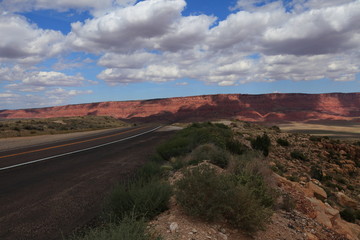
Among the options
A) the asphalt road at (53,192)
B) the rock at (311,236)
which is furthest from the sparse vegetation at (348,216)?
the asphalt road at (53,192)

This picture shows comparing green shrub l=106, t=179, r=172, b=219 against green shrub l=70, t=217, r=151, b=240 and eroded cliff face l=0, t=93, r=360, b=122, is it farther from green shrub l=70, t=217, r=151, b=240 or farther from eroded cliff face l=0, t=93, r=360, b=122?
eroded cliff face l=0, t=93, r=360, b=122

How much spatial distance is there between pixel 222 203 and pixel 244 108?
105 m

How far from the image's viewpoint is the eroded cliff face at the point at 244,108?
3847 inches

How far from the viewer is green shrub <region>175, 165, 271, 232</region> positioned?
406 cm

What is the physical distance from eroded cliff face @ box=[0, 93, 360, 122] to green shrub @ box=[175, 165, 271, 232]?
9151 centimetres

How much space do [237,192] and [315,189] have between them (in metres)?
6.43

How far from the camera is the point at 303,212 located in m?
5.95

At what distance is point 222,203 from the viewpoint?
13.5ft

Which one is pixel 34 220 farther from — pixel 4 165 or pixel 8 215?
pixel 4 165

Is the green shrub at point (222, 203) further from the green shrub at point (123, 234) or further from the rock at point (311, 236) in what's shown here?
the green shrub at point (123, 234)

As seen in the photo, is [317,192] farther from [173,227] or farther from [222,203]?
[173,227]

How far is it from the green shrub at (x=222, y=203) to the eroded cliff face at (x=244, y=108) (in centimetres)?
9151

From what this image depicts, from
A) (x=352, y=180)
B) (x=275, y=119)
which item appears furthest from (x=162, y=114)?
(x=352, y=180)

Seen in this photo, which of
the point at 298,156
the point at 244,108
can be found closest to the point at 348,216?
the point at 298,156
